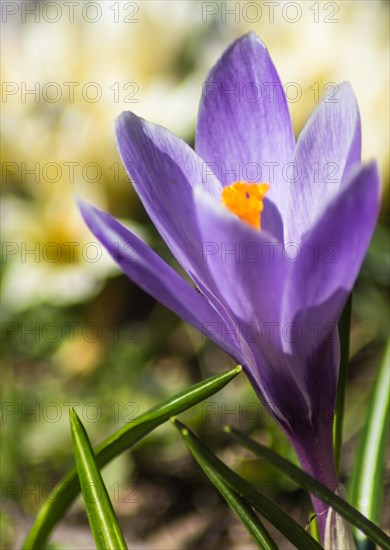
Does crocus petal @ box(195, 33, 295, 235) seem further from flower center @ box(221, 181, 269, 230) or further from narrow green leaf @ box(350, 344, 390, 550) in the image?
narrow green leaf @ box(350, 344, 390, 550)

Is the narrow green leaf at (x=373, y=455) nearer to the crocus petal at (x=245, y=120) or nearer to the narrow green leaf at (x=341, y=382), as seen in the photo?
the narrow green leaf at (x=341, y=382)

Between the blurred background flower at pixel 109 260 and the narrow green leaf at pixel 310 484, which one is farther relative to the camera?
the blurred background flower at pixel 109 260

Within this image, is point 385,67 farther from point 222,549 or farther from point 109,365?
point 222,549

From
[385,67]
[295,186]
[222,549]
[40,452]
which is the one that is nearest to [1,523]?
[40,452]

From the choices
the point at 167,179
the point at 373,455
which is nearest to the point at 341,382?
the point at 373,455

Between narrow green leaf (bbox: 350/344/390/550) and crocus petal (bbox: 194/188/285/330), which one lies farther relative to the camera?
narrow green leaf (bbox: 350/344/390/550)

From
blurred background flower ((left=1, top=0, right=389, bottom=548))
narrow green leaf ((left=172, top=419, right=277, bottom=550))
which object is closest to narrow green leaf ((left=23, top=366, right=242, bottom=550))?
narrow green leaf ((left=172, top=419, right=277, bottom=550))

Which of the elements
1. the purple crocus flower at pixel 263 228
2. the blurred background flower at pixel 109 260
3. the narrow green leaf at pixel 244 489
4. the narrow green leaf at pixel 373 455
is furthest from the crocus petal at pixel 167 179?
the blurred background flower at pixel 109 260
